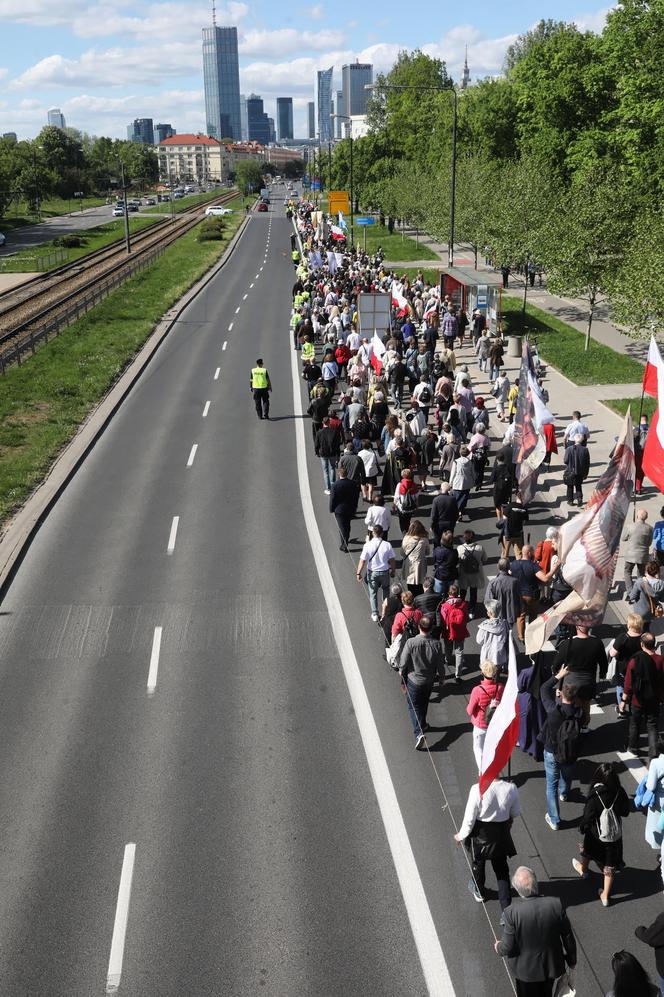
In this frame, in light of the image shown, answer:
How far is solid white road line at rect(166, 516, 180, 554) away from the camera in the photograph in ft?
53.7

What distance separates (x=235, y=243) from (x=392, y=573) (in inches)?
2776

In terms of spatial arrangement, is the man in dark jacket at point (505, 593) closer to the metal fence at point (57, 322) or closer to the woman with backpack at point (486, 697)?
the woman with backpack at point (486, 697)

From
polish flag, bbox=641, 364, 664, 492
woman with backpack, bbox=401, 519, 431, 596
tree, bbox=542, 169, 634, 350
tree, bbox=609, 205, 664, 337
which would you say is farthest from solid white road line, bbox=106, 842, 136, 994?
tree, bbox=542, 169, 634, 350

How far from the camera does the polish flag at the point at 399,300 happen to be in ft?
103

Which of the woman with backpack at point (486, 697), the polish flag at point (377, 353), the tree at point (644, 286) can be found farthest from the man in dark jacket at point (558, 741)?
the tree at point (644, 286)

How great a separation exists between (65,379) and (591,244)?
714 inches

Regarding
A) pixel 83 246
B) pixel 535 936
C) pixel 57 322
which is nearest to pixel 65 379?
pixel 57 322

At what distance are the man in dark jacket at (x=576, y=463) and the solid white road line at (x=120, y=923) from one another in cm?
1138

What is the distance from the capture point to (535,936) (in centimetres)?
689

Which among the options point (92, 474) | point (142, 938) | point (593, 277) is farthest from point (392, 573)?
point (593, 277)

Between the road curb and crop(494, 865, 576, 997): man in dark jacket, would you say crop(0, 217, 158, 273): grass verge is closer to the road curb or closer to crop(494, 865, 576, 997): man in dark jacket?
the road curb

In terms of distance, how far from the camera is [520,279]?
53156 millimetres

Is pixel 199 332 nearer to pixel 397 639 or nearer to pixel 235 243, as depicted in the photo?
pixel 397 639

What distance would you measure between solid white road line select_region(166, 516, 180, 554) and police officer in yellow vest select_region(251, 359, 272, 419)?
23.3ft
